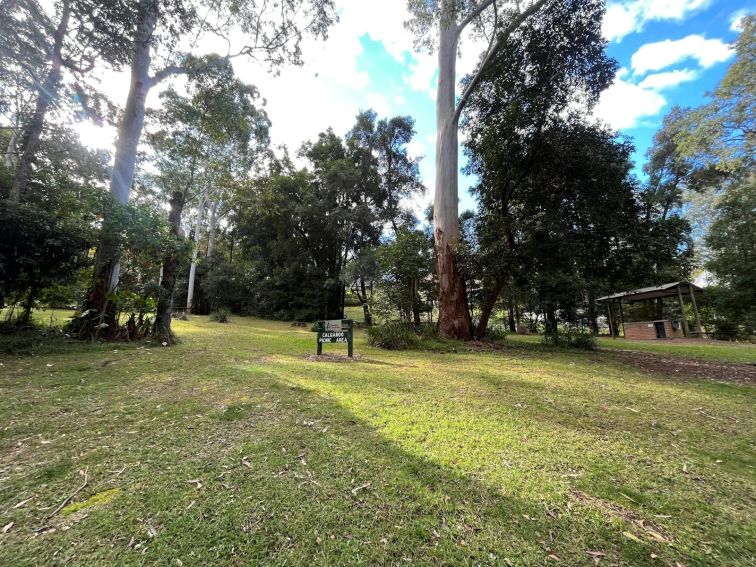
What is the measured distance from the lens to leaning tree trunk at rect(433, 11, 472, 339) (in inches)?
362

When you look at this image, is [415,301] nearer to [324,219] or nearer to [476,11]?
[476,11]

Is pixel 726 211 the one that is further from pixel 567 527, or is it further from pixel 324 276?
pixel 324 276

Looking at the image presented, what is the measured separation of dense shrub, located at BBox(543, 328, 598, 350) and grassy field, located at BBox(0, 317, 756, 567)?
5027 mm

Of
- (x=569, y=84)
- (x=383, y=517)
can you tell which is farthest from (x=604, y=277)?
(x=383, y=517)

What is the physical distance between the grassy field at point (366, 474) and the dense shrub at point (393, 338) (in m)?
4.32

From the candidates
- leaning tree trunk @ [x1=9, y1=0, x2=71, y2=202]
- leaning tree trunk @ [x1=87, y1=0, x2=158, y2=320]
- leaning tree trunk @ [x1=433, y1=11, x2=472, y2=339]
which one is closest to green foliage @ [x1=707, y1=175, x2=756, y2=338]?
leaning tree trunk @ [x1=433, y1=11, x2=472, y2=339]

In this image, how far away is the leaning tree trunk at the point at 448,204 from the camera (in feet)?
30.1

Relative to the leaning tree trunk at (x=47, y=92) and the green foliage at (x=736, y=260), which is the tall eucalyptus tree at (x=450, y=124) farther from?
the green foliage at (x=736, y=260)

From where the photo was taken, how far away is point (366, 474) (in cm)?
201

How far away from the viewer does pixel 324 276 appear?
2234 centimetres

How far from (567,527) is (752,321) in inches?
732

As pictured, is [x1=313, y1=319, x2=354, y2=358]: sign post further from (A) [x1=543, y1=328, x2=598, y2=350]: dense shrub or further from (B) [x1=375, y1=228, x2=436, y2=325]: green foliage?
(A) [x1=543, y1=328, x2=598, y2=350]: dense shrub

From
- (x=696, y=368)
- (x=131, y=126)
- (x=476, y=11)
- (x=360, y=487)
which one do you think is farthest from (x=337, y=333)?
(x=476, y=11)

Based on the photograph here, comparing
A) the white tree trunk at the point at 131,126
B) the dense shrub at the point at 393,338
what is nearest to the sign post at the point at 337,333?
A: the dense shrub at the point at 393,338
